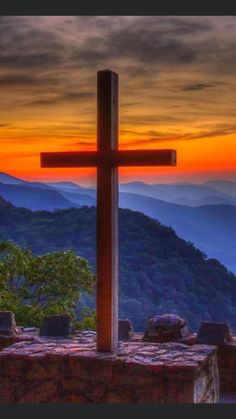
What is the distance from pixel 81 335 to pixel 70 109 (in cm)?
407

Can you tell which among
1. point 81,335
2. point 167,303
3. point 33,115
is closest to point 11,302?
point 33,115

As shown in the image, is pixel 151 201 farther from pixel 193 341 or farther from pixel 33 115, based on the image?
pixel 193 341

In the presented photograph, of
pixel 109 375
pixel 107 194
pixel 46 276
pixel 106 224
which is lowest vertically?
pixel 109 375

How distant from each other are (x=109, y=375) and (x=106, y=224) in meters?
1.12

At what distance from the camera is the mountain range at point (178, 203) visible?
789 inches

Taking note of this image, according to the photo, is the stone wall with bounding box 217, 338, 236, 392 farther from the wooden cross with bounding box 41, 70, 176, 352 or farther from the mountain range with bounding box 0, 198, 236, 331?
the mountain range with bounding box 0, 198, 236, 331

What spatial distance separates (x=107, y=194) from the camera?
6742 millimetres

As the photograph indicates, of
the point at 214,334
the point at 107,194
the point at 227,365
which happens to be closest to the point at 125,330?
the point at 214,334

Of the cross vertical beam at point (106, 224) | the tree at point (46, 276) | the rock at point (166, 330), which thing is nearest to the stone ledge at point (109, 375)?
the cross vertical beam at point (106, 224)

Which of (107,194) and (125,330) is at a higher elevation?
(107,194)

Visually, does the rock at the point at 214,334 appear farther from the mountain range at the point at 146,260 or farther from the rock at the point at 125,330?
the mountain range at the point at 146,260

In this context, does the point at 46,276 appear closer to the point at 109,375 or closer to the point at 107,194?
the point at 107,194

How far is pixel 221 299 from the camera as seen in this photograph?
2112 centimetres

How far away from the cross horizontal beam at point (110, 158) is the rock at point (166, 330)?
150 cm
